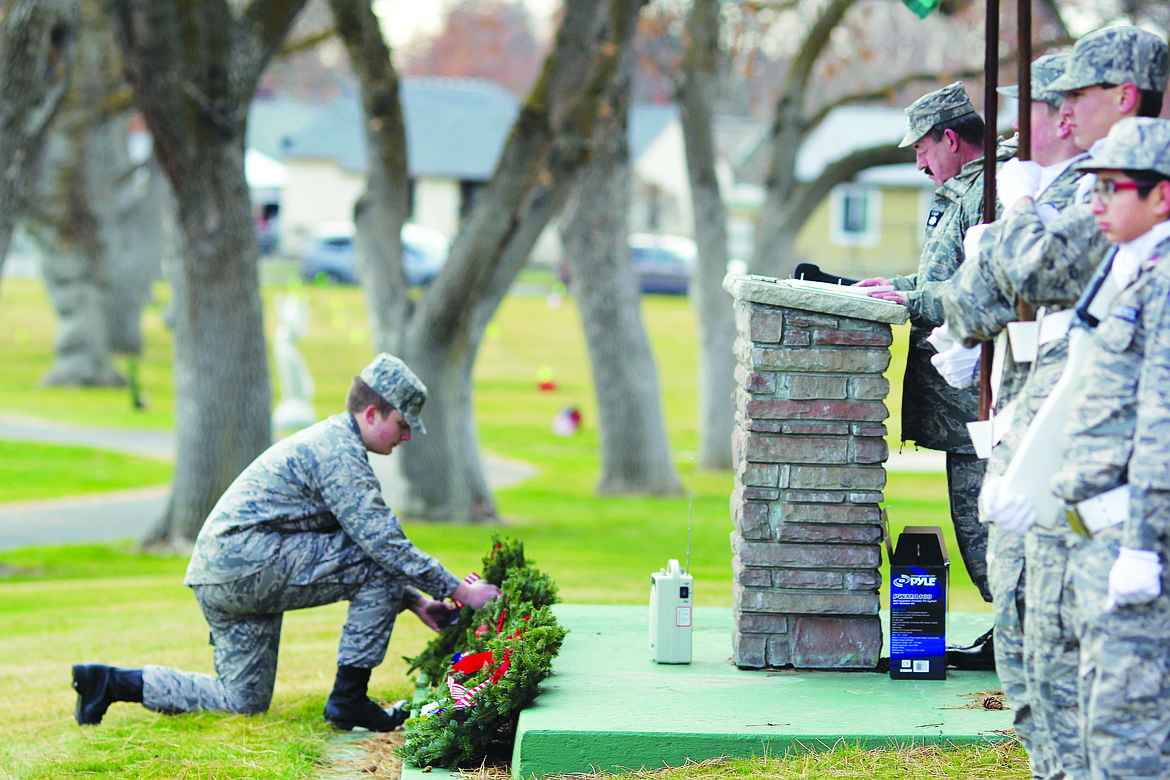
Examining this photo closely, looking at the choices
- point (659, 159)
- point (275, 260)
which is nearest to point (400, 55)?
point (275, 260)

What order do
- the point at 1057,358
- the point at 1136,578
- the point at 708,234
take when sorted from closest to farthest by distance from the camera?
the point at 1136,578 → the point at 1057,358 → the point at 708,234

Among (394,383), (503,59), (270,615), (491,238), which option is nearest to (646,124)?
(503,59)

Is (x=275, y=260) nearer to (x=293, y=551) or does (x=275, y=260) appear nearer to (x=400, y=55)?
(x=400, y=55)

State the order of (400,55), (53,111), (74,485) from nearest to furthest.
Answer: (53,111)
(74,485)
(400,55)

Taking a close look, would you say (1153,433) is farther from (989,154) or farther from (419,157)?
(419,157)

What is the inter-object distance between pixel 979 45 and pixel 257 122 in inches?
1669

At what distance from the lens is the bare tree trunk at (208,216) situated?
10.0 meters

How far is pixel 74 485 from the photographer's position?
1481 centimetres

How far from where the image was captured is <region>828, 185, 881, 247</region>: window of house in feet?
140

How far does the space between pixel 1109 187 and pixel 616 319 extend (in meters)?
11.5

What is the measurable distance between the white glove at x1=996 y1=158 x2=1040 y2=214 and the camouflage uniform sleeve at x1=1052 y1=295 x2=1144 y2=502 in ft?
1.87

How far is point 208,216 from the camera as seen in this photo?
34.2 ft

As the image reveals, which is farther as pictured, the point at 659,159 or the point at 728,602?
the point at 659,159

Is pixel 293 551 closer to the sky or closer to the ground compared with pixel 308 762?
closer to the sky
